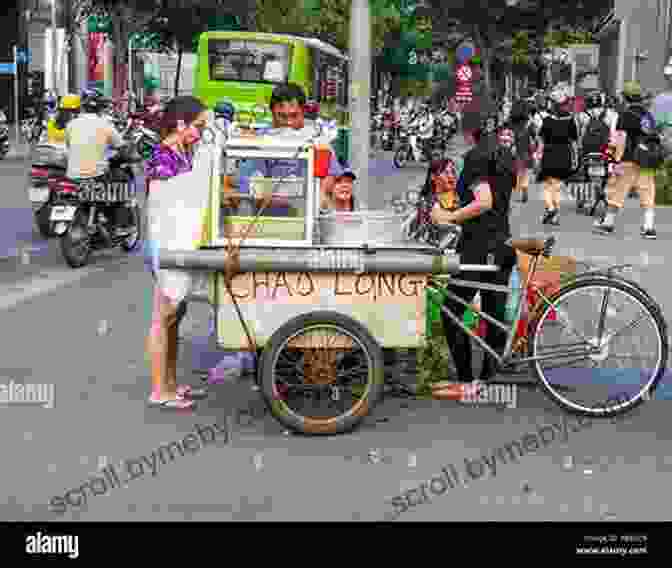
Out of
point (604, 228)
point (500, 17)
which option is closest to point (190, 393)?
point (604, 228)

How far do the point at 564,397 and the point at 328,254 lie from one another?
158 centimetres

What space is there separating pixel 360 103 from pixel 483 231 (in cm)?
346

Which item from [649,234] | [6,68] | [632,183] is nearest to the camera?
[649,234]

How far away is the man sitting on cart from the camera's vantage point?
7508 millimetres

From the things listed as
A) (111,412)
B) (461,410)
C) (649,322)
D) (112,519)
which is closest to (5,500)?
(112,519)

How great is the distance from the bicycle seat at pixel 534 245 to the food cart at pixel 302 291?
636mm

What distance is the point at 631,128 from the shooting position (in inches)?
688

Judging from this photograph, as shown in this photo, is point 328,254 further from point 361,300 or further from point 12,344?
point 12,344

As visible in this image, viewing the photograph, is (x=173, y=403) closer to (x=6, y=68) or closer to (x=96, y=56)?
(x=6, y=68)

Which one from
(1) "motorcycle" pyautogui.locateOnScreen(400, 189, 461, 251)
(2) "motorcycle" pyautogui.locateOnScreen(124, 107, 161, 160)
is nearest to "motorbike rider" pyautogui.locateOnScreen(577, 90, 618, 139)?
(2) "motorcycle" pyautogui.locateOnScreen(124, 107, 161, 160)

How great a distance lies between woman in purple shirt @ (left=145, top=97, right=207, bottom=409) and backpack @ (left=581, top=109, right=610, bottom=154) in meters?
13.6

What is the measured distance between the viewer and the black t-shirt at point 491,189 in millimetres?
8164

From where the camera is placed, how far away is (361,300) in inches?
281

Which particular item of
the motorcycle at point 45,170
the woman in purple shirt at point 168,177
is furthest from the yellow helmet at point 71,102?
the woman in purple shirt at point 168,177
